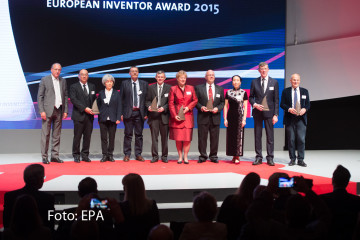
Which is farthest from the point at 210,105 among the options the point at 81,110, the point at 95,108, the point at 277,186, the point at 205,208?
the point at 205,208

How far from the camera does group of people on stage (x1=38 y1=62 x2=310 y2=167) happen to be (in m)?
6.46

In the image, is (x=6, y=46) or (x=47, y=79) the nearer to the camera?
(x=47, y=79)

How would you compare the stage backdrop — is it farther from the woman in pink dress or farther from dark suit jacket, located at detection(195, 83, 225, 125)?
the woman in pink dress

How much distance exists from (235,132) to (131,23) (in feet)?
10.1

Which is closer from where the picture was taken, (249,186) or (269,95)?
(249,186)

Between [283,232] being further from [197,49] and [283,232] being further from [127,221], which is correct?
[197,49]

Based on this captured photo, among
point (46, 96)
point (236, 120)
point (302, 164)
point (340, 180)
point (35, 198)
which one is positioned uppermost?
point (46, 96)

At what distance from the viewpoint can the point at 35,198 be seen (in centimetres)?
287

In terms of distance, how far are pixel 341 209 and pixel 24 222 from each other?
193cm

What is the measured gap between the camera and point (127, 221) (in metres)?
2.68

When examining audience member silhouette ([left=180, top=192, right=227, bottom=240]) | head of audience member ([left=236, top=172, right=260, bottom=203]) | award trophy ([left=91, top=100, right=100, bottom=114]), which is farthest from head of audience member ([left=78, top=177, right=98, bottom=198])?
award trophy ([left=91, top=100, right=100, bottom=114])

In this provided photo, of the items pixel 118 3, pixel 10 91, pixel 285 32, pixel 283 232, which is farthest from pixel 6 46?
pixel 283 232

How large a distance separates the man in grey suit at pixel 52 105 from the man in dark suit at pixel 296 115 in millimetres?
3335

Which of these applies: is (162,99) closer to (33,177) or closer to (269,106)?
(269,106)
